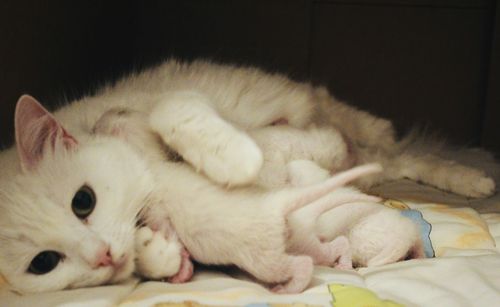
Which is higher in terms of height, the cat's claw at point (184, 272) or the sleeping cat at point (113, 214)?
the sleeping cat at point (113, 214)

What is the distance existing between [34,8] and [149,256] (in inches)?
42.4

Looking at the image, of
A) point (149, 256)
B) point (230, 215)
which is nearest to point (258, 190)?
point (230, 215)

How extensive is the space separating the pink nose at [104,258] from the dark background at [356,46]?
140 cm

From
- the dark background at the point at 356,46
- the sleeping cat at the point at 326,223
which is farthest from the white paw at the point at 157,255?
the dark background at the point at 356,46

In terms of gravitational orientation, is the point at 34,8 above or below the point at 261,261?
above

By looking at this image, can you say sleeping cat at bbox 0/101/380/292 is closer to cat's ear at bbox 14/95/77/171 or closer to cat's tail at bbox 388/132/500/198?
cat's ear at bbox 14/95/77/171

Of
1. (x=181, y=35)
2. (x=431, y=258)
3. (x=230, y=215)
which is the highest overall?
(x=181, y=35)

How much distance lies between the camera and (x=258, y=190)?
117 centimetres

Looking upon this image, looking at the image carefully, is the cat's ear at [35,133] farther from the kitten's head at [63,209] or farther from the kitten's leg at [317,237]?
the kitten's leg at [317,237]

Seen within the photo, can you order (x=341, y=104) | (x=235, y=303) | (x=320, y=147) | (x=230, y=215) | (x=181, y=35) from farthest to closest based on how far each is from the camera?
(x=181, y=35) → (x=341, y=104) → (x=320, y=147) → (x=230, y=215) → (x=235, y=303)

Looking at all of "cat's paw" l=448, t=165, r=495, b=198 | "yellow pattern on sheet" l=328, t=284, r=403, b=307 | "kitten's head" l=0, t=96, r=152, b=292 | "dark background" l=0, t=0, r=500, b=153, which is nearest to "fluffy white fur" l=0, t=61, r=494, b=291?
"kitten's head" l=0, t=96, r=152, b=292

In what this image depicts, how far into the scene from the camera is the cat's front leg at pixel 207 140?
1.12 m

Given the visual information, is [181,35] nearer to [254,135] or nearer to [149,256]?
[254,135]

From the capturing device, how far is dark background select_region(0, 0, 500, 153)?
2.52 meters
